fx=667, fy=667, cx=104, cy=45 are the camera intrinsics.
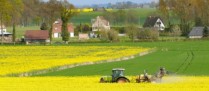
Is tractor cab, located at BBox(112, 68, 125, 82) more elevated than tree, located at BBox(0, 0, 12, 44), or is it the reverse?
tree, located at BBox(0, 0, 12, 44)

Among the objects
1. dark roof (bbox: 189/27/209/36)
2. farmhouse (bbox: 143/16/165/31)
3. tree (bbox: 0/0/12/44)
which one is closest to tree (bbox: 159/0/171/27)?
farmhouse (bbox: 143/16/165/31)

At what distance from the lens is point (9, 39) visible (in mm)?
108875

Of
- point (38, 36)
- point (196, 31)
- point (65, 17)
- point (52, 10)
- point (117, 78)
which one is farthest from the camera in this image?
point (52, 10)

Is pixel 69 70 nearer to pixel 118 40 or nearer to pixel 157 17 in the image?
pixel 118 40

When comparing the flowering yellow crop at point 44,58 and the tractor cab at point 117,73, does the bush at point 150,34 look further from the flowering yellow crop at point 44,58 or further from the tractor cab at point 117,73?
the tractor cab at point 117,73

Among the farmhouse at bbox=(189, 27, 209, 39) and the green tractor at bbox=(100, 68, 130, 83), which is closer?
the green tractor at bbox=(100, 68, 130, 83)

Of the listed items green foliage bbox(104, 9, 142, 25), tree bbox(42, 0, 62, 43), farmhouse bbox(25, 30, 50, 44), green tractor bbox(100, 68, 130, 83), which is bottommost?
farmhouse bbox(25, 30, 50, 44)

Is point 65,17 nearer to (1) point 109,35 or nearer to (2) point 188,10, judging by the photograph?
(1) point 109,35

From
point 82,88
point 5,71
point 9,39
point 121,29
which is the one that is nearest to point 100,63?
point 5,71

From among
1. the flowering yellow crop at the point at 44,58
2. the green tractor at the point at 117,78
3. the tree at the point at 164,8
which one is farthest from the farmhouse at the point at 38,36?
the green tractor at the point at 117,78

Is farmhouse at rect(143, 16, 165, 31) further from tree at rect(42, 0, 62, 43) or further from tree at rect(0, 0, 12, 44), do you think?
tree at rect(0, 0, 12, 44)

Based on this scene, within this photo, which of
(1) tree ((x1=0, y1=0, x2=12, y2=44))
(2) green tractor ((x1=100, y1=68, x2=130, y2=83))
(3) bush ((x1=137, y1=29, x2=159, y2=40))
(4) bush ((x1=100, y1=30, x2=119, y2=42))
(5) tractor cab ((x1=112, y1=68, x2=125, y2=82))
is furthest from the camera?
(3) bush ((x1=137, y1=29, x2=159, y2=40))

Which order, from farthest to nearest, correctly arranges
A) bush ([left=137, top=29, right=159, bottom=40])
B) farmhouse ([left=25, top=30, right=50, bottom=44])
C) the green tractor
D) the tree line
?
1. the tree line
2. farmhouse ([left=25, top=30, right=50, bottom=44])
3. bush ([left=137, top=29, right=159, bottom=40])
4. the green tractor

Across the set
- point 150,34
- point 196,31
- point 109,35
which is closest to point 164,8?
point 196,31
